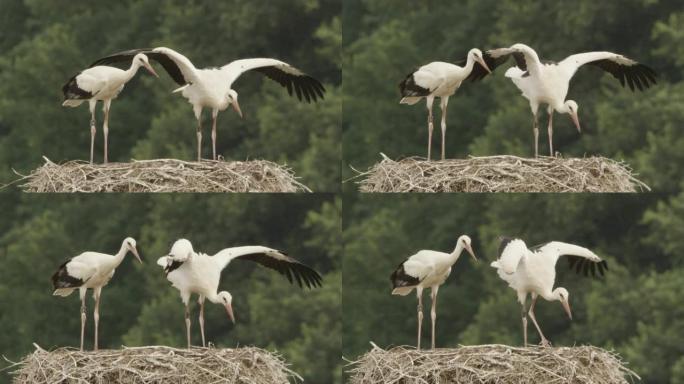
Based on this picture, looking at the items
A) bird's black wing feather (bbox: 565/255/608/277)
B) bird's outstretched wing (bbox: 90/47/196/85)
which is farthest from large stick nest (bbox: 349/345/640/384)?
bird's outstretched wing (bbox: 90/47/196/85)

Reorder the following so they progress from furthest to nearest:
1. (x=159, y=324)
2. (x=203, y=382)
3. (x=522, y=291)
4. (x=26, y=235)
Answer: (x=26, y=235) → (x=159, y=324) → (x=522, y=291) → (x=203, y=382)

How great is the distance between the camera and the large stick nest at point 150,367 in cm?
992

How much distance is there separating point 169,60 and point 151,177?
0.78m

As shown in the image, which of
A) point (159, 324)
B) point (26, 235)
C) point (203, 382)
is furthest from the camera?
point (26, 235)

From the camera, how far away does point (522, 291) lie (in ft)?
35.5

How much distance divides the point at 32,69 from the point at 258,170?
264 inches

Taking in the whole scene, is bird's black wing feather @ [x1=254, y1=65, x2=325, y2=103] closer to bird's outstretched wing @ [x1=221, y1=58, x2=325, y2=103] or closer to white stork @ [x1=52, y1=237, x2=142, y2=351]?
bird's outstretched wing @ [x1=221, y1=58, x2=325, y2=103]

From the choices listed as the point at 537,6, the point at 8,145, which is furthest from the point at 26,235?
the point at 537,6

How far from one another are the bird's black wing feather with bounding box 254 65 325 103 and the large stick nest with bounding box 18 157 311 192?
1.18m

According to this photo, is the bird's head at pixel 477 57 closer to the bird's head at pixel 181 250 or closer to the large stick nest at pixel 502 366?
the large stick nest at pixel 502 366

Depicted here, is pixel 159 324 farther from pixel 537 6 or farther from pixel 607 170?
pixel 607 170

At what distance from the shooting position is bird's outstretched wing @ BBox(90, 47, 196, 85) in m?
10.7

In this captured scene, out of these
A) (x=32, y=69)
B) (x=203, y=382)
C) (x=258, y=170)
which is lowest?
(x=203, y=382)

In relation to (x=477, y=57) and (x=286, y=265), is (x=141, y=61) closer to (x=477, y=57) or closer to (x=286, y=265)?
(x=286, y=265)
